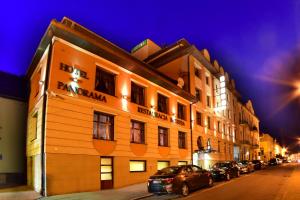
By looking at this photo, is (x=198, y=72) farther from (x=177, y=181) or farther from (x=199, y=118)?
(x=177, y=181)

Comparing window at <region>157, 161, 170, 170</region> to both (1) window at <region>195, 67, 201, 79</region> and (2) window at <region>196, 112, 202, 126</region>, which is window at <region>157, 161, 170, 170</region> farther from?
(1) window at <region>195, 67, 201, 79</region>

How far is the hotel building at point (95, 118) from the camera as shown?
17438 mm

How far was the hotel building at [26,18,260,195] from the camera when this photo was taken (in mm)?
17438

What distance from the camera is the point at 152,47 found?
39.9 meters

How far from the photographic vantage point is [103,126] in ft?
68.3

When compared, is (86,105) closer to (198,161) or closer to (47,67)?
(47,67)

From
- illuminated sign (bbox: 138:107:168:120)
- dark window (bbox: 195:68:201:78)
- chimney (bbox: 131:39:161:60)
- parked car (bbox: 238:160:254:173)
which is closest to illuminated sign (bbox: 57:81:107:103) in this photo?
illuminated sign (bbox: 138:107:168:120)

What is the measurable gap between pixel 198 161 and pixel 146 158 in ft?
35.2

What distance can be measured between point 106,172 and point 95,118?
11.5ft

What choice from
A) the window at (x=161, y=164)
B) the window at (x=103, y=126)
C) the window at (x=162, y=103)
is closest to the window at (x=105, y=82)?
the window at (x=103, y=126)

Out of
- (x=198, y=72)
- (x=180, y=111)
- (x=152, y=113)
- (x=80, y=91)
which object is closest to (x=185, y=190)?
(x=80, y=91)

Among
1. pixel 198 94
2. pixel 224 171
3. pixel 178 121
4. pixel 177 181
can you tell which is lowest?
pixel 224 171

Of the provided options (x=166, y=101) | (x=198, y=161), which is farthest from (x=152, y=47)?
(x=198, y=161)

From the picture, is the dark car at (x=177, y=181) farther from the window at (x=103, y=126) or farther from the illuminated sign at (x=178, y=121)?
the illuminated sign at (x=178, y=121)
